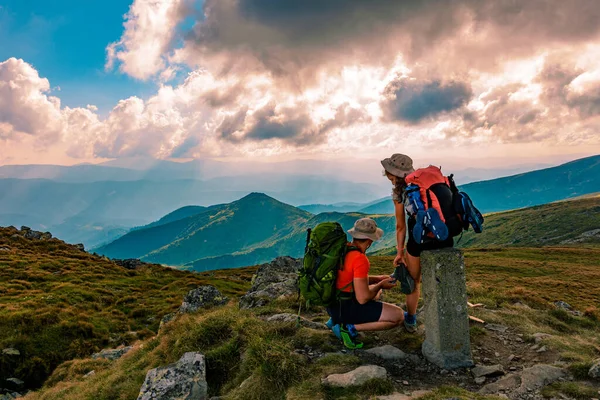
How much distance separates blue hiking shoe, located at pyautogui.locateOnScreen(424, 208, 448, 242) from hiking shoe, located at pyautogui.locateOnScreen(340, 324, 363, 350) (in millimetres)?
3462

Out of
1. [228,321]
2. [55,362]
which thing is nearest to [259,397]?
[228,321]

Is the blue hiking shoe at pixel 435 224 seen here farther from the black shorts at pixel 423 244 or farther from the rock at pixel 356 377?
the rock at pixel 356 377

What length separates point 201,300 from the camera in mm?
16688

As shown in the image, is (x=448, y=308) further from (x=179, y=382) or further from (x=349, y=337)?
(x=179, y=382)

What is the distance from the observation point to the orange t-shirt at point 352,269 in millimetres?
8266

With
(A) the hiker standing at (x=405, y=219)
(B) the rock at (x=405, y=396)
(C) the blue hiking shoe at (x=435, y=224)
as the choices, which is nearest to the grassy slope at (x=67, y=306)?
(B) the rock at (x=405, y=396)

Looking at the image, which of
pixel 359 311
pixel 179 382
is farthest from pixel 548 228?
pixel 179 382

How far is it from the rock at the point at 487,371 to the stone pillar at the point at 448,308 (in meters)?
0.28

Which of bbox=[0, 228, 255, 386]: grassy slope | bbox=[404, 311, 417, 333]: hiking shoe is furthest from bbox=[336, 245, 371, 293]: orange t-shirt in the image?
bbox=[0, 228, 255, 386]: grassy slope

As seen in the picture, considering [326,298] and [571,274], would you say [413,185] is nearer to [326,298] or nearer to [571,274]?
[326,298]

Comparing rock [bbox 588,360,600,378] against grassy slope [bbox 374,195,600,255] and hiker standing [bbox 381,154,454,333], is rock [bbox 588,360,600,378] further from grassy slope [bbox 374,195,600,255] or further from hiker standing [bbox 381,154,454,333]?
grassy slope [bbox 374,195,600,255]

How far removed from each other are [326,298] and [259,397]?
2739 millimetres

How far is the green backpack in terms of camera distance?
845 cm

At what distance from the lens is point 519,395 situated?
6629 mm
